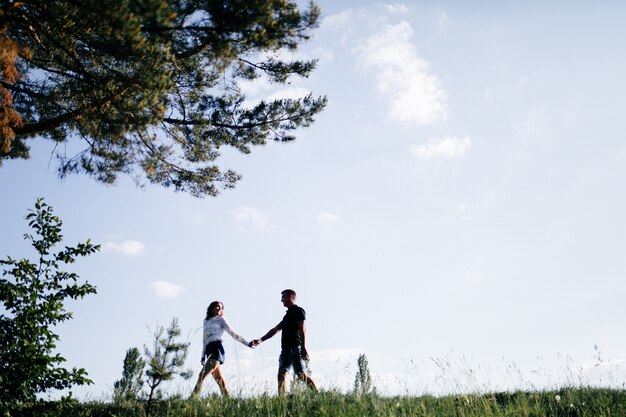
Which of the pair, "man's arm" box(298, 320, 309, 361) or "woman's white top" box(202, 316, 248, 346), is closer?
"man's arm" box(298, 320, 309, 361)

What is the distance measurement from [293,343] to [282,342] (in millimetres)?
207

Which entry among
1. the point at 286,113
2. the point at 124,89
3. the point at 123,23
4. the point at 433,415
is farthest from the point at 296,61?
the point at 433,415

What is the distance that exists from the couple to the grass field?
0.97m

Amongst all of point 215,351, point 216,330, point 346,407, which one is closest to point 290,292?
point 216,330

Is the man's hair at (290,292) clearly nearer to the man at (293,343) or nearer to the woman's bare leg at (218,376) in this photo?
the man at (293,343)

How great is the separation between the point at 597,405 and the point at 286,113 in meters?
7.09

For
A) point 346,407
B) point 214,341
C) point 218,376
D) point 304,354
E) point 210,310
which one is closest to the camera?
point 346,407

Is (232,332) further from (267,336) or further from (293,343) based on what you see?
(293,343)

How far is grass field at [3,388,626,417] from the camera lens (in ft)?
19.1

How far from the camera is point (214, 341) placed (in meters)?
7.87

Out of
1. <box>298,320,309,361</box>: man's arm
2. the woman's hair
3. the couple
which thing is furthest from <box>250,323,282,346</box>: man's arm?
the woman's hair

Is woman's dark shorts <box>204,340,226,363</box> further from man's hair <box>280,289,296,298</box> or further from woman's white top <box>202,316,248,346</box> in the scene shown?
man's hair <box>280,289,296,298</box>

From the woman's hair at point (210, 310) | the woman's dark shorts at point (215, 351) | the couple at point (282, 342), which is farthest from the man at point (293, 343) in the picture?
the woman's hair at point (210, 310)

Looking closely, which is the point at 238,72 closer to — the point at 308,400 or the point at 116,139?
the point at 116,139
